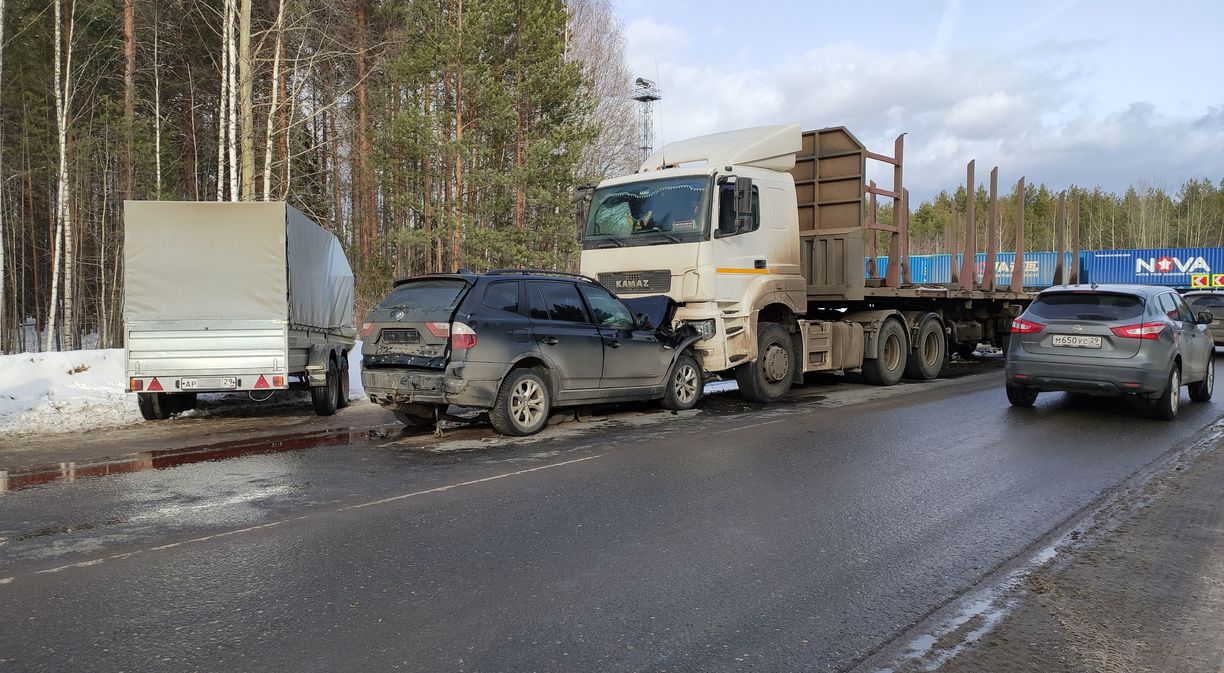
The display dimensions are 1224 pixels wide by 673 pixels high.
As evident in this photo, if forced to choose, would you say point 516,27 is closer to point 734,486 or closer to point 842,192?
point 842,192

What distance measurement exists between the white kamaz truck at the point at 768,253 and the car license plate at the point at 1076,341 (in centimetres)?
354

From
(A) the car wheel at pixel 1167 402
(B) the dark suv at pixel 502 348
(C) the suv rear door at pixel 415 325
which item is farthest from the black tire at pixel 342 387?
(A) the car wheel at pixel 1167 402

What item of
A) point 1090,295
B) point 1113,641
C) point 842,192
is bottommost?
point 1113,641

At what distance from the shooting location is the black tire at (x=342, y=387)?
A: 12.0 m

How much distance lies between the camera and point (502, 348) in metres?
8.46

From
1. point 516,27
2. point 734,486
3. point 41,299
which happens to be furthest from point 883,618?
point 41,299

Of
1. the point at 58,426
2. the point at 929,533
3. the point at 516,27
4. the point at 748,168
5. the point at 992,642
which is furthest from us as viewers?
the point at 516,27

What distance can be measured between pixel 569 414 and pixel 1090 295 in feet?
22.3

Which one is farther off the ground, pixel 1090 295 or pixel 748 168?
pixel 748 168

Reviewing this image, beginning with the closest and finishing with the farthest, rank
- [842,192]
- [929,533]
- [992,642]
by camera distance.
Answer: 1. [992,642]
2. [929,533]
3. [842,192]

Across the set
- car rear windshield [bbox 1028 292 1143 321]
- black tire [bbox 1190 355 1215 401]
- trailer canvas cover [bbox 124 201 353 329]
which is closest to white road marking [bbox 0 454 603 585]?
trailer canvas cover [bbox 124 201 353 329]

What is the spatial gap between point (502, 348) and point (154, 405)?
552cm

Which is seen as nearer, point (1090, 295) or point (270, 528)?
point (270, 528)

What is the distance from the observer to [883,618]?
3.78 m
